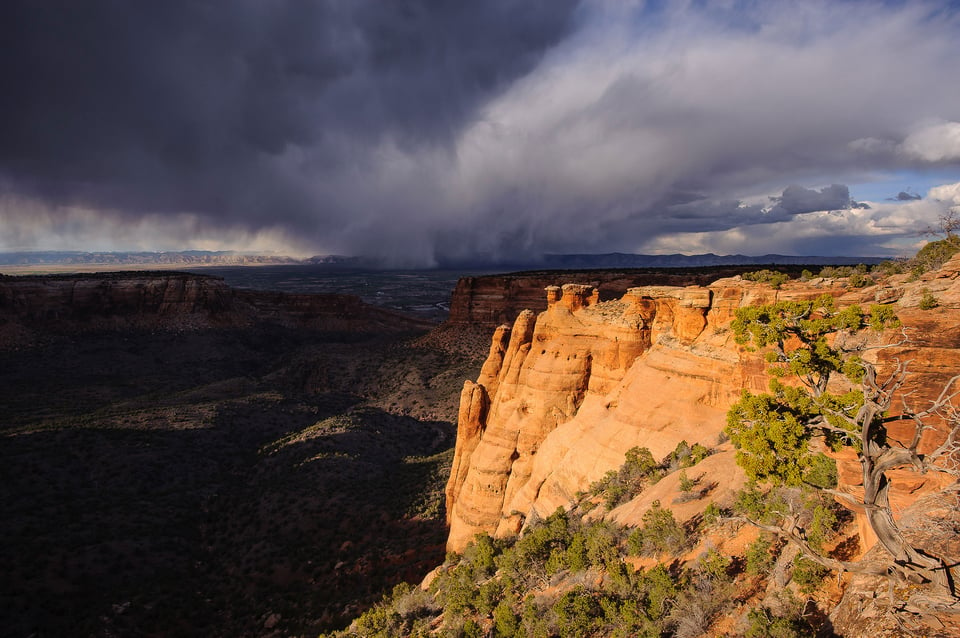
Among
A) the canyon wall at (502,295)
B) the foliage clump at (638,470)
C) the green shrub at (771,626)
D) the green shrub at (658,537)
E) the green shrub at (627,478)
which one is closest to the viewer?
the green shrub at (771,626)

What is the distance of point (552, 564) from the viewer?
15.3m

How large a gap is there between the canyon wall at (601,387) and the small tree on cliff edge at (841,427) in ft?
7.21

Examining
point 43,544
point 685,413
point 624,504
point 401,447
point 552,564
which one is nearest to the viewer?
point 552,564

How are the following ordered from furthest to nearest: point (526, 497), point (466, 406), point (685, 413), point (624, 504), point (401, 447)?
point (401, 447) < point (466, 406) < point (526, 497) < point (685, 413) < point (624, 504)

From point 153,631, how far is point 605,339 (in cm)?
3063

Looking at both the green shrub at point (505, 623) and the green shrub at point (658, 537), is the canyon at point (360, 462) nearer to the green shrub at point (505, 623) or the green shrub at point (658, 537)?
the green shrub at point (658, 537)

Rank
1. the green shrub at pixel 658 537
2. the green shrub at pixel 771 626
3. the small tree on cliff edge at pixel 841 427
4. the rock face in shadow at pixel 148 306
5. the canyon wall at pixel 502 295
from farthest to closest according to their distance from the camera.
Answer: the rock face in shadow at pixel 148 306 → the canyon wall at pixel 502 295 → the green shrub at pixel 658 537 → the green shrub at pixel 771 626 → the small tree on cliff edge at pixel 841 427

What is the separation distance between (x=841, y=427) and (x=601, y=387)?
53.4ft

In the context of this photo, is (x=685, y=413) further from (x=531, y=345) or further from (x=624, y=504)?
(x=531, y=345)

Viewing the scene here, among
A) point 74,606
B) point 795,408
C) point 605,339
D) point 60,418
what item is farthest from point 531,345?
point 60,418

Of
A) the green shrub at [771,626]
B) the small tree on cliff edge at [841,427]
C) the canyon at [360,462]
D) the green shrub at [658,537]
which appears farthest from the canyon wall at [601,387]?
the green shrub at [771,626]

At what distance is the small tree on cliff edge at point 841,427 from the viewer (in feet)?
24.3

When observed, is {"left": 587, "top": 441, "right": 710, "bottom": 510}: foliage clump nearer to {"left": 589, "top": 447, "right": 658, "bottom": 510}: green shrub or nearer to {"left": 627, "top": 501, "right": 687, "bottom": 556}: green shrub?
{"left": 589, "top": 447, "right": 658, "bottom": 510}: green shrub

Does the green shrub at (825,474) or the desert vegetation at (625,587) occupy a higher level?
the green shrub at (825,474)
